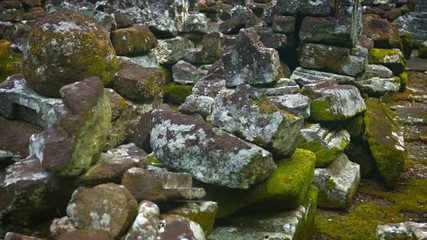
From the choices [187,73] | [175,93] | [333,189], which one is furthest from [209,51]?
[333,189]

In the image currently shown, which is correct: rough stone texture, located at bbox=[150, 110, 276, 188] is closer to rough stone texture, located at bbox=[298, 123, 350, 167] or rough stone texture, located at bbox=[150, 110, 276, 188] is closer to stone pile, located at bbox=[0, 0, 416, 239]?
stone pile, located at bbox=[0, 0, 416, 239]

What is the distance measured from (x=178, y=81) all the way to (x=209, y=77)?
1219 millimetres

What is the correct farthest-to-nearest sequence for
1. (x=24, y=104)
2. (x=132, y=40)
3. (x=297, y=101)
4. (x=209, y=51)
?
(x=209, y=51)
(x=132, y=40)
(x=297, y=101)
(x=24, y=104)

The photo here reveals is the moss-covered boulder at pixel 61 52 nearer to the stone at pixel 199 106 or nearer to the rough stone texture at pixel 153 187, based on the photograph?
the stone at pixel 199 106

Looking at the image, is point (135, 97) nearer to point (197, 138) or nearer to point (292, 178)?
point (197, 138)

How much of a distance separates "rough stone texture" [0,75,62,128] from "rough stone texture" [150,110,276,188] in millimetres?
1298

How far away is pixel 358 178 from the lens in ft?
24.1

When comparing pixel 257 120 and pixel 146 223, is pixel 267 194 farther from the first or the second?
pixel 146 223

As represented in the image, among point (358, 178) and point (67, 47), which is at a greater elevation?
point (67, 47)

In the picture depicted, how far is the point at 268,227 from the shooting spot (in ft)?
16.4

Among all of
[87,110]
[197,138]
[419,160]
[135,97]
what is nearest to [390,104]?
[419,160]

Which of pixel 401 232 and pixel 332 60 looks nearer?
pixel 401 232

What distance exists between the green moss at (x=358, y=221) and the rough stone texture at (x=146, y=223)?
9.31ft

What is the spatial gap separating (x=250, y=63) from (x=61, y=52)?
2773 millimetres
